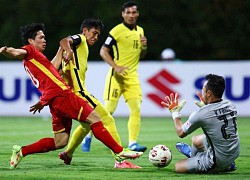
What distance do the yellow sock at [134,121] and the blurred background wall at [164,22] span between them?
13.4 meters

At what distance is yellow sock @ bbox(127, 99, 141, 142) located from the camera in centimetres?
1366

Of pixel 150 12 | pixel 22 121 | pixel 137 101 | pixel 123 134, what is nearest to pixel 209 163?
pixel 137 101

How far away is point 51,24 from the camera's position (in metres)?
28.1

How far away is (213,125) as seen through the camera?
32.4 ft

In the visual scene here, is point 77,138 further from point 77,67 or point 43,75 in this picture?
point 43,75

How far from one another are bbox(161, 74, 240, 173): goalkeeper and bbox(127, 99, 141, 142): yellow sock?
3625 mm

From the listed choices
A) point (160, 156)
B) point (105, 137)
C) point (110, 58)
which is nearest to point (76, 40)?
point (105, 137)

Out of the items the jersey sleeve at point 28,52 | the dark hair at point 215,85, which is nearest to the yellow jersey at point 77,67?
the jersey sleeve at point 28,52

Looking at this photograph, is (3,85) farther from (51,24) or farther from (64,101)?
(64,101)

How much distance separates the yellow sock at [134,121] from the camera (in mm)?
13656

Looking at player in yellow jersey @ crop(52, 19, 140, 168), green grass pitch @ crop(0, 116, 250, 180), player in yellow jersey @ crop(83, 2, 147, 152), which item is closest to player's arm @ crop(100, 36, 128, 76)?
player in yellow jersey @ crop(83, 2, 147, 152)

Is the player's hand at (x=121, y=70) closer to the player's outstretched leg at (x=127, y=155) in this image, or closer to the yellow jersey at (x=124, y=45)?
the yellow jersey at (x=124, y=45)

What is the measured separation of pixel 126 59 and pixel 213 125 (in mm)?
4788

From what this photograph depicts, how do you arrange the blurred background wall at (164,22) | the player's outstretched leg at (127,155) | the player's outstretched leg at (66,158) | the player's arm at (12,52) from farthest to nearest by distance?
the blurred background wall at (164,22), the player's outstretched leg at (66,158), the player's outstretched leg at (127,155), the player's arm at (12,52)
